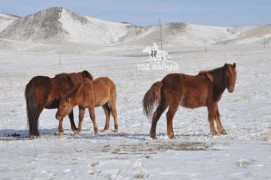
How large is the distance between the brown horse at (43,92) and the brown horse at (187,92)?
2.84 meters

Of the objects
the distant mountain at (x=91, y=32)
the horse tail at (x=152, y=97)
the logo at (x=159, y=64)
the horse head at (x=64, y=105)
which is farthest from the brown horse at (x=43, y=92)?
the distant mountain at (x=91, y=32)

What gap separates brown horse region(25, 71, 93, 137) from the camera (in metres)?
12.4

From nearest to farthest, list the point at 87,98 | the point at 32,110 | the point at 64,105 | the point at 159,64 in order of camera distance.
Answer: the point at 32,110, the point at 64,105, the point at 87,98, the point at 159,64

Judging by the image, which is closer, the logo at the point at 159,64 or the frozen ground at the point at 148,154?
the frozen ground at the point at 148,154

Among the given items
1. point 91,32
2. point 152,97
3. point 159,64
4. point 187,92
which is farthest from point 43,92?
point 91,32

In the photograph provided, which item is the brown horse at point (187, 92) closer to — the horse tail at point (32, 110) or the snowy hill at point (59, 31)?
the horse tail at point (32, 110)

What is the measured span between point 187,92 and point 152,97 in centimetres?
88

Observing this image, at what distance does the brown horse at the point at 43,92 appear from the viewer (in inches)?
488

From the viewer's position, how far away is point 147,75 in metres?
33.6

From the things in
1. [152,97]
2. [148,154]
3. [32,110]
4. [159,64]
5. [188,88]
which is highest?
[159,64]

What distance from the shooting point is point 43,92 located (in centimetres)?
1269

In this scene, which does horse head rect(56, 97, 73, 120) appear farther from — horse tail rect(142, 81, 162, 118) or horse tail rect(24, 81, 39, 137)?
horse tail rect(142, 81, 162, 118)

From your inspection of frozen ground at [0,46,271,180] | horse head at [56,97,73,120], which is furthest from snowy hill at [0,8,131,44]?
horse head at [56,97,73,120]

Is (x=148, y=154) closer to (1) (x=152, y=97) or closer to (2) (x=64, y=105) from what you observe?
(1) (x=152, y=97)
